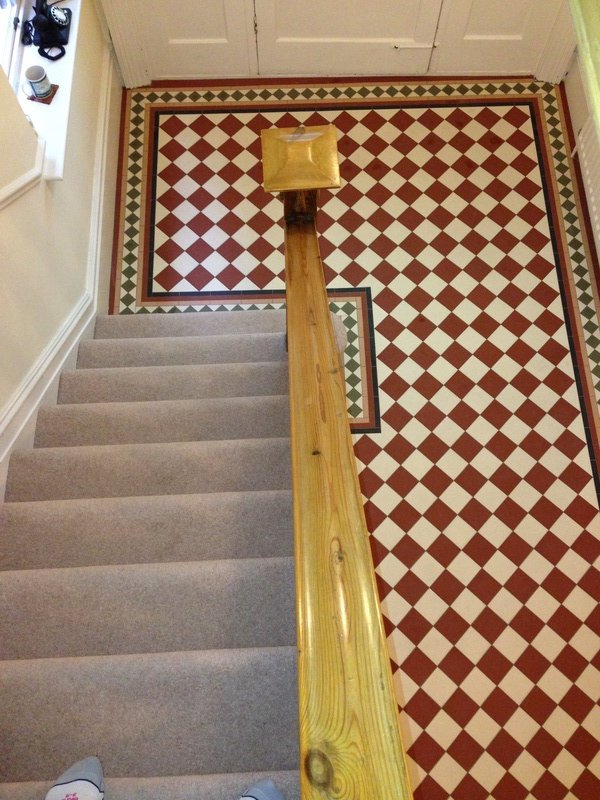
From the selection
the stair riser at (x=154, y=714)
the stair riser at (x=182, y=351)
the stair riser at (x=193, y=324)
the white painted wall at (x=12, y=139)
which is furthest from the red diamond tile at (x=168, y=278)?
the stair riser at (x=154, y=714)

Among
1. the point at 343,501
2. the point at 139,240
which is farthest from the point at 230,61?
the point at 343,501

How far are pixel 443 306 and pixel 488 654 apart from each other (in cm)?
202

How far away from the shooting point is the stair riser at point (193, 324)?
4.05 meters

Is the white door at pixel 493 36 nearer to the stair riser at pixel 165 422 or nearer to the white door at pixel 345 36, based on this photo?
the white door at pixel 345 36

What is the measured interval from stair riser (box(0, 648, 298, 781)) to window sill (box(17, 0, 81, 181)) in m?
2.32

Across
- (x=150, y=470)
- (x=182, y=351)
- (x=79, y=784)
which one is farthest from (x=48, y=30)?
(x=79, y=784)

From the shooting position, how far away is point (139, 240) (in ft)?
15.5

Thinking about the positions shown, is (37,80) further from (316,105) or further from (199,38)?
(316,105)

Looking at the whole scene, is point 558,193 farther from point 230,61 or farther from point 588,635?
point 588,635

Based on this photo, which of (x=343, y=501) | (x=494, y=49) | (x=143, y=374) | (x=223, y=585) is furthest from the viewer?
(x=494, y=49)

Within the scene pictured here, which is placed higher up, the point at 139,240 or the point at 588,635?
the point at 139,240

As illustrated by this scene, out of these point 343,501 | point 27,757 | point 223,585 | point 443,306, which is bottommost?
point 27,757

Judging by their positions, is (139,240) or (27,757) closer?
(27,757)

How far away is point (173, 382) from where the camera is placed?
136 inches
